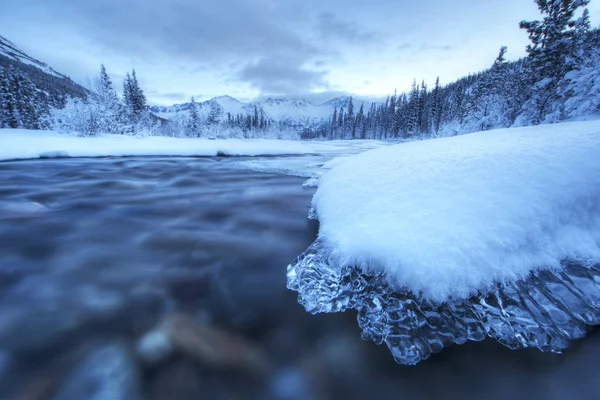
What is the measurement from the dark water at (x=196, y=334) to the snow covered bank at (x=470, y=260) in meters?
0.11

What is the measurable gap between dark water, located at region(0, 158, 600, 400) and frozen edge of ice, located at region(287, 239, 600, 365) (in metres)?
0.06

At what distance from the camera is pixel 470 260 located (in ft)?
4.09

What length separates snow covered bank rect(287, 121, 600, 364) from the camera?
1.20 metres

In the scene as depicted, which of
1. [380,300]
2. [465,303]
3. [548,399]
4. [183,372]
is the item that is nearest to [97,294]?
[183,372]

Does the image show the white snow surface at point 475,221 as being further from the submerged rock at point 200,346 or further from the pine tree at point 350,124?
the pine tree at point 350,124

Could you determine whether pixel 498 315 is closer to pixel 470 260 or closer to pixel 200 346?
pixel 470 260

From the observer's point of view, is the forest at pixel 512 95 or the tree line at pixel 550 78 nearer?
the tree line at pixel 550 78

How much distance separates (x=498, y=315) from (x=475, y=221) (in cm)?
50

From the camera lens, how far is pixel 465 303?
123 centimetres

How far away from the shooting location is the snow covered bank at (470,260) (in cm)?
120

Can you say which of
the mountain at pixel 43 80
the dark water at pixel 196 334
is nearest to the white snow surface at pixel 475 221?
the dark water at pixel 196 334

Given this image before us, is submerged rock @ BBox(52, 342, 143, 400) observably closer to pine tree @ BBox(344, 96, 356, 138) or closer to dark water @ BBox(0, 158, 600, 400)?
dark water @ BBox(0, 158, 600, 400)

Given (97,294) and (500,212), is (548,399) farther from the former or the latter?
(97,294)

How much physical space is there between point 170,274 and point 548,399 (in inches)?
92.7
